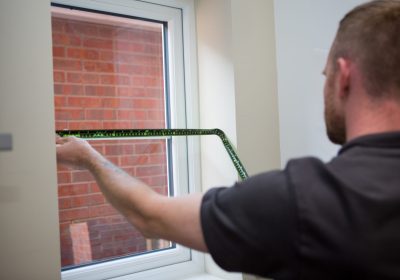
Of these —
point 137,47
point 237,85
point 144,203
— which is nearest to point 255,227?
point 144,203

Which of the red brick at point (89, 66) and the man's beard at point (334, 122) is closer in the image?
the man's beard at point (334, 122)

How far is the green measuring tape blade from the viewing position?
1.13 m

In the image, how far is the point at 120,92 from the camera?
145cm

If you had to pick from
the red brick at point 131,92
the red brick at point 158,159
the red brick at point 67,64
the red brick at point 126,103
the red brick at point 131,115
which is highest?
the red brick at point 67,64

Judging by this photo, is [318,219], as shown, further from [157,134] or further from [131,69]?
[131,69]

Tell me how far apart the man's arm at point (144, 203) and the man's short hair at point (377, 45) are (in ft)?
1.46

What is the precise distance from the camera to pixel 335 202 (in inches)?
26.5

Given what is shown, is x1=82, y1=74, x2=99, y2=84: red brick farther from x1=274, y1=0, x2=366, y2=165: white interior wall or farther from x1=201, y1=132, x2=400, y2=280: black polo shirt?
x1=201, y1=132, x2=400, y2=280: black polo shirt

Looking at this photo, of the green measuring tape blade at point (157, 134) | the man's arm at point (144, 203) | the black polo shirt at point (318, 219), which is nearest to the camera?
the black polo shirt at point (318, 219)

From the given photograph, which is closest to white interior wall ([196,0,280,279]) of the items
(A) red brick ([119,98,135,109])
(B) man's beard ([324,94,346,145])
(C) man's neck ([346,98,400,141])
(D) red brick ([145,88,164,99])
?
(D) red brick ([145,88,164,99])

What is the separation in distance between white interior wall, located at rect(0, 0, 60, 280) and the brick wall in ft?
1.33

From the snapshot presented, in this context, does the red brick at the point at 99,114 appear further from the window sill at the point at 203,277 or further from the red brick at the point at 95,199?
the window sill at the point at 203,277

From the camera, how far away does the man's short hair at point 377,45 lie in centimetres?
78

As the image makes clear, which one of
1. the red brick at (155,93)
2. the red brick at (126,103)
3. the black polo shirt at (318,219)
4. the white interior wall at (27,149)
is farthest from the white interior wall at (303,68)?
the white interior wall at (27,149)
